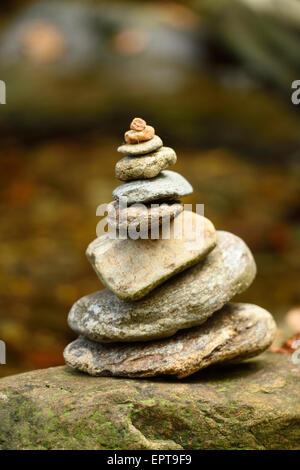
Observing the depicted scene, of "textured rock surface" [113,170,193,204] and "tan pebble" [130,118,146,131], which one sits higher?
"tan pebble" [130,118,146,131]

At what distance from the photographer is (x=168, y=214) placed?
3074 millimetres

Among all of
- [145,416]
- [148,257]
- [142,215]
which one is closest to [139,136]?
[142,215]

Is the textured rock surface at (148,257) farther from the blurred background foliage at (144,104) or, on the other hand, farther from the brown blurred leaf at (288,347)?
the blurred background foliage at (144,104)

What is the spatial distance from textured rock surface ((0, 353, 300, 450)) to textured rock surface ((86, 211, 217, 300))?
53 centimetres

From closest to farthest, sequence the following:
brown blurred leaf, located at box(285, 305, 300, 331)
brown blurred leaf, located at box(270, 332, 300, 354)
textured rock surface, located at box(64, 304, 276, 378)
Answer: textured rock surface, located at box(64, 304, 276, 378), brown blurred leaf, located at box(270, 332, 300, 354), brown blurred leaf, located at box(285, 305, 300, 331)

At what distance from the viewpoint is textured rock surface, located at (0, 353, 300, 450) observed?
286 cm

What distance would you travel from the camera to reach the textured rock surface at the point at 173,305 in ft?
10.3

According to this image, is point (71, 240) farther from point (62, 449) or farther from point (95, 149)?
point (62, 449)

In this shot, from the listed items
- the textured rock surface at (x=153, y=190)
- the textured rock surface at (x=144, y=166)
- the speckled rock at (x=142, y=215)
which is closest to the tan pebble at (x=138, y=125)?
the textured rock surface at (x=144, y=166)

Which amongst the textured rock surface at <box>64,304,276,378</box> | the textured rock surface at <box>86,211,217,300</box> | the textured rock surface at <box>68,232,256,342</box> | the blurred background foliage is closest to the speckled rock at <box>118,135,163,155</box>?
the textured rock surface at <box>86,211,217,300</box>

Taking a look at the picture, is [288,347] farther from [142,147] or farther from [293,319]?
[142,147]

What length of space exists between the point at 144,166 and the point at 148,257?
0.49 metres

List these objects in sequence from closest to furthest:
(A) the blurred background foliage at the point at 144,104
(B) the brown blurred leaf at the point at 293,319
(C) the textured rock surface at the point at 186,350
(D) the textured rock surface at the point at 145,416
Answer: (D) the textured rock surface at the point at 145,416, (C) the textured rock surface at the point at 186,350, (B) the brown blurred leaf at the point at 293,319, (A) the blurred background foliage at the point at 144,104

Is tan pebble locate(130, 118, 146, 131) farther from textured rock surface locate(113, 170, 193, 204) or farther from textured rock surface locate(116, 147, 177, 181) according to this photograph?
textured rock surface locate(113, 170, 193, 204)
